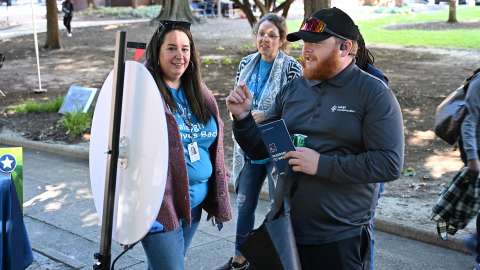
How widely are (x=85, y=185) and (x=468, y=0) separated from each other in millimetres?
53183

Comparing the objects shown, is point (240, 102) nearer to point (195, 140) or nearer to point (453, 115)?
point (195, 140)

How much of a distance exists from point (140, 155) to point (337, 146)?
85 cm

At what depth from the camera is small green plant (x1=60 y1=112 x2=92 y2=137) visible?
970 cm

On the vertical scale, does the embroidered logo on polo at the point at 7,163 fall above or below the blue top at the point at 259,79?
below

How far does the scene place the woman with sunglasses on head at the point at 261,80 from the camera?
4.57m

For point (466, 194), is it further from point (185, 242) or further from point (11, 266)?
point (11, 266)

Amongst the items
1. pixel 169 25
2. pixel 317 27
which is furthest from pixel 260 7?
pixel 317 27

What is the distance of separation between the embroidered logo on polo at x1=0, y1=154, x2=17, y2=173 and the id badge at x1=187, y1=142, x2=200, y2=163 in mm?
1624

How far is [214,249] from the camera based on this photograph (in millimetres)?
5395

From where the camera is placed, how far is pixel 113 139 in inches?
104

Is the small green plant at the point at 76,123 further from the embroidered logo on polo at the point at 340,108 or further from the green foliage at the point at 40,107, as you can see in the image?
the embroidered logo on polo at the point at 340,108

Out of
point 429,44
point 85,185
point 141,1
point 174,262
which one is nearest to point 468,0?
point 141,1

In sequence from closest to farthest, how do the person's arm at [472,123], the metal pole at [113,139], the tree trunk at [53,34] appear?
the metal pole at [113,139] < the person's arm at [472,123] < the tree trunk at [53,34]

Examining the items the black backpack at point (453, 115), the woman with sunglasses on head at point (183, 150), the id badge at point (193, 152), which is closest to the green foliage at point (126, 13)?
the black backpack at point (453, 115)
